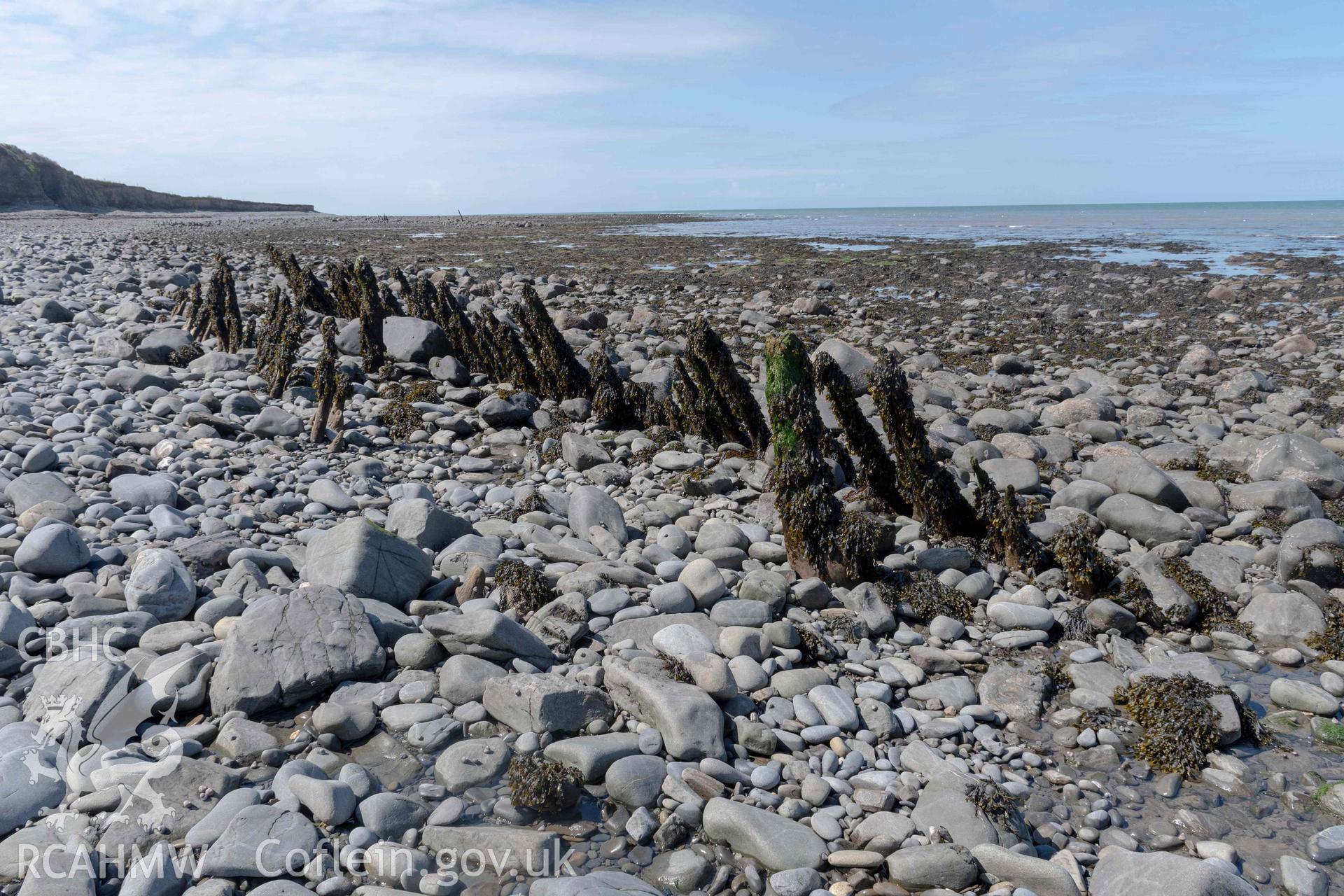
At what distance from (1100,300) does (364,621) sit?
2121 centimetres

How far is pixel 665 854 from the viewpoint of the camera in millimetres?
3592

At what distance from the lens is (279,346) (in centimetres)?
1135

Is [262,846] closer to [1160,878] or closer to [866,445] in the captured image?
[1160,878]

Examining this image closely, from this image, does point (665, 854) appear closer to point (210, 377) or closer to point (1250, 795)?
point (1250, 795)

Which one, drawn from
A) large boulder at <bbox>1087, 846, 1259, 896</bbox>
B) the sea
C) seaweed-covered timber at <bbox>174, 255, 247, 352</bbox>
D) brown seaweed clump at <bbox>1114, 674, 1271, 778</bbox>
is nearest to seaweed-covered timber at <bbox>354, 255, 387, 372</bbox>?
seaweed-covered timber at <bbox>174, 255, 247, 352</bbox>

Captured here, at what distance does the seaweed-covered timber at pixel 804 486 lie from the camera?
241 inches

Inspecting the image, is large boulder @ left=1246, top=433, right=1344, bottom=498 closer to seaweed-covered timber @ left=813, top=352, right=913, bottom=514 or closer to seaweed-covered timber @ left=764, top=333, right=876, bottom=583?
seaweed-covered timber @ left=813, top=352, right=913, bottom=514

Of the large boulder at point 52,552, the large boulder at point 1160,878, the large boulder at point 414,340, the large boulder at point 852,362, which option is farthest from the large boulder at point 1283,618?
the large boulder at point 414,340

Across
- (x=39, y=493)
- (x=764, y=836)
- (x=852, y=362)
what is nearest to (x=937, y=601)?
(x=764, y=836)

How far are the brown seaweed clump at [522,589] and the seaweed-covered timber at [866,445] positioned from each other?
130 inches

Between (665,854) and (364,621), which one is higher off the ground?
(364,621)

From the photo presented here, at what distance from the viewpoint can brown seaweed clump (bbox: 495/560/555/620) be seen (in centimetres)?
556

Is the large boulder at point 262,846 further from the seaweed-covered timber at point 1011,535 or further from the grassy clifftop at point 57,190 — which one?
the grassy clifftop at point 57,190

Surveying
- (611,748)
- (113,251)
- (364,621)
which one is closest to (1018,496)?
(611,748)
